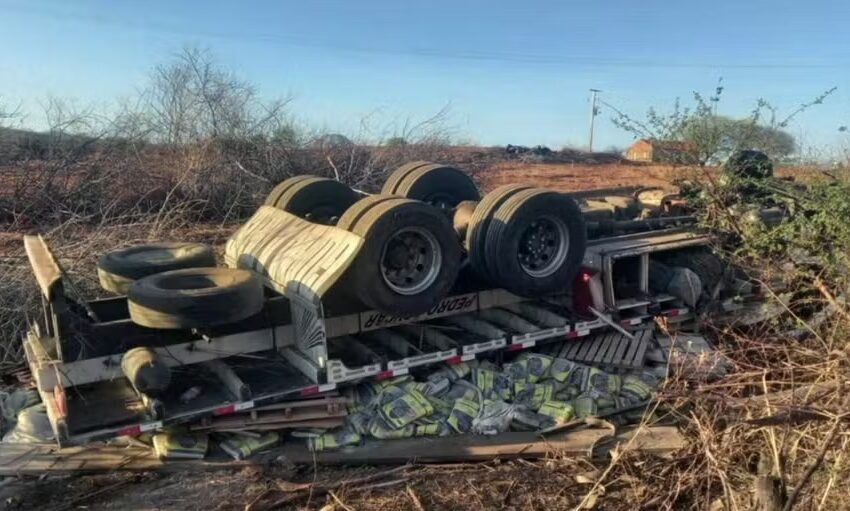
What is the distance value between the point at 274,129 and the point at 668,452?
1324 cm

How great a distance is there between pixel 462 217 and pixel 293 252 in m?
1.80

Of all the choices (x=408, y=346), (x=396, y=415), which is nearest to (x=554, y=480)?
(x=396, y=415)

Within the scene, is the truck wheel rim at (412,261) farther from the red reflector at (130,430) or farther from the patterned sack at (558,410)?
the red reflector at (130,430)

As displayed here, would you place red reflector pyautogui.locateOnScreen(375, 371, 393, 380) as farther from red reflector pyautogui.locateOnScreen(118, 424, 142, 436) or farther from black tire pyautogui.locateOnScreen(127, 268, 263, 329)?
red reflector pyautogui.locateOnScreen(118, 424, 142, 436)

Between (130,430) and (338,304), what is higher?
(338,304)

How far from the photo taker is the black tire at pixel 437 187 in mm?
7723

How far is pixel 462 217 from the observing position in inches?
273

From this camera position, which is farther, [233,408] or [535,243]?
[535,243]

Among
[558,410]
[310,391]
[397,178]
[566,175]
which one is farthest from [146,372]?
[566,175]

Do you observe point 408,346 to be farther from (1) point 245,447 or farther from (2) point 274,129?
(2) point 274,129

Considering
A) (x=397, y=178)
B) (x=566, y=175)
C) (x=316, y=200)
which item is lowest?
(x=566, y=175)

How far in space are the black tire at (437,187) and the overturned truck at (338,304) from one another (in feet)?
1.99

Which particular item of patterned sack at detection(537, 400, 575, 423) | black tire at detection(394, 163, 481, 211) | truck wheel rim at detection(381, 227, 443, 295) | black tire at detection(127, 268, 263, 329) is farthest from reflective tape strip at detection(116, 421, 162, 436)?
black tire at detection(394, 163, 481, 211)

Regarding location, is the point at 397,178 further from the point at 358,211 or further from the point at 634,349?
the point at 634,349
